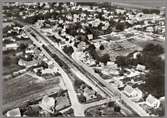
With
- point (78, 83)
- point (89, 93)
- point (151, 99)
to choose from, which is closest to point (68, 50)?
point (78, 83)

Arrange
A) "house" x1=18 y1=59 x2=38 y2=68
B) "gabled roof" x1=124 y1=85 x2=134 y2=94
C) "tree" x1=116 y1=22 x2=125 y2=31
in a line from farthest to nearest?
"tree" x1=116 y1=22 x2=125 y2=31 → "house" x1=18 y1=59 x2=38 y2=68 → "gabled roof" x1=124 y1=85 x2=134 y2=94

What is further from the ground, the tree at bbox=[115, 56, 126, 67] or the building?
the building

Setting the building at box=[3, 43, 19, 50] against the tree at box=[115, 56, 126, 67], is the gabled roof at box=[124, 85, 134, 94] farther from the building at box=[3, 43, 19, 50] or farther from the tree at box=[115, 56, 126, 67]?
the building at box=[3, 43, 19, 50]

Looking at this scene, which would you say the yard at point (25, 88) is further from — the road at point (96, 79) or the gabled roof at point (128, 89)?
the gabled roof at point (128, 89)

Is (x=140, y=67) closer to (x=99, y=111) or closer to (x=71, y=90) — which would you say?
(x=99, y=111)

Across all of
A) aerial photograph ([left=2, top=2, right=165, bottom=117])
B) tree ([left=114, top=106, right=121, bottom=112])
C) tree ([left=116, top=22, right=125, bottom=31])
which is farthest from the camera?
tree ([left=116, top=22, right=125, bottom=31])

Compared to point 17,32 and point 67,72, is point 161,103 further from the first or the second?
point 17,32

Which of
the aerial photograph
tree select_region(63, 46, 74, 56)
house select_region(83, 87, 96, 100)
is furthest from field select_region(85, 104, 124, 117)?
tree select_region(63, 46, 74, 56)

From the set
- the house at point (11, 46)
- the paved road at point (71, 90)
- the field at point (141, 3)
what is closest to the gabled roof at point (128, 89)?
the paved road at point (71, 90)
